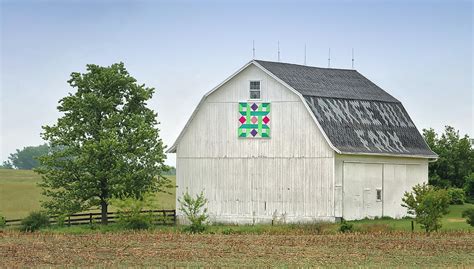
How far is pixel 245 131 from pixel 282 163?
2862 millimetres

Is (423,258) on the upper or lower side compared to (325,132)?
lower

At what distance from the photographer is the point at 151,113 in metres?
64.0

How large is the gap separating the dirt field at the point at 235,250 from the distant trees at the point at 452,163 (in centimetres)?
2132

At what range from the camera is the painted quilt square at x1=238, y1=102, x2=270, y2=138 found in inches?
2442

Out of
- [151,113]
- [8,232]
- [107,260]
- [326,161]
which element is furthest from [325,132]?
[107,260]

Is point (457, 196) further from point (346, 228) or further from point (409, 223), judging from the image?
point (346, 228)

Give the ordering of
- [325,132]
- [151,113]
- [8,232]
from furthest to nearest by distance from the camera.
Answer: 1. [151,113]
2. [325,132]
3. [8,232]

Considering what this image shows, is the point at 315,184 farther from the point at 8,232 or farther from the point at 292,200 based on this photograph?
the point at 8,232

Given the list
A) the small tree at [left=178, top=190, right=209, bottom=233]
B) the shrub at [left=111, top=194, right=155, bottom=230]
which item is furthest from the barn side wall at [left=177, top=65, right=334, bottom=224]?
the shrub at [left=111, top=194, right=155, bottom=230]

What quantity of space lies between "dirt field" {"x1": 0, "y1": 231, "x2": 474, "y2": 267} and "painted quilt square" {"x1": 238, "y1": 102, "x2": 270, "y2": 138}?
10.9 metres

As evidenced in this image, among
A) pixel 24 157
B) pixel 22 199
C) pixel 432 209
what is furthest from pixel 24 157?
pixel 432 209

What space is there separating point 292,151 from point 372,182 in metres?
4.91

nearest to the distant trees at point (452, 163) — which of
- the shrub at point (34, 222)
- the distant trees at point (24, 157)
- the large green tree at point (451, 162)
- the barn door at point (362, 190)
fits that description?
the large green tree at point (451, 162)

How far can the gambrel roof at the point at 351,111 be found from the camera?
61156 mm
